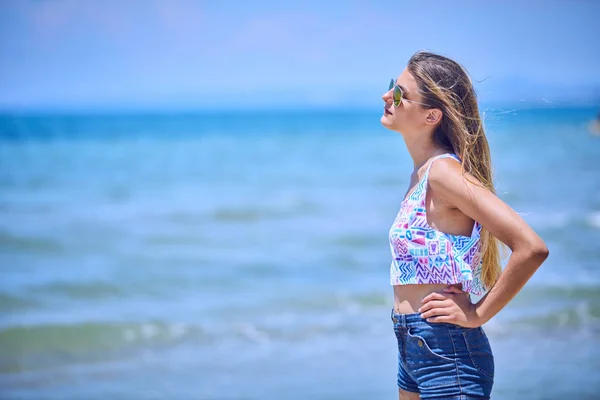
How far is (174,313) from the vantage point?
7027 mm

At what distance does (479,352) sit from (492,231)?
0.41 metres

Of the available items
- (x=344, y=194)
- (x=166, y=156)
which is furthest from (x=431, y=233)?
(x=166, y=156)

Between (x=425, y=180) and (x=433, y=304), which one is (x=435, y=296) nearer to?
(x=433, y=304)

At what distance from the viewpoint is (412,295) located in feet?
7.66

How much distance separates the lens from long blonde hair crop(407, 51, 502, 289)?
7.70 ft

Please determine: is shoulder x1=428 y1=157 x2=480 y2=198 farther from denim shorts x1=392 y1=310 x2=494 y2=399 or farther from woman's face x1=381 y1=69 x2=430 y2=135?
denim shorts x1=392 y1=310 x2=494 y2=399

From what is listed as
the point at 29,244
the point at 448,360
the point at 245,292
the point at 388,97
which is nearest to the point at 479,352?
the point at 448,360

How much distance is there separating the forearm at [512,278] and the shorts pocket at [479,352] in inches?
2.8

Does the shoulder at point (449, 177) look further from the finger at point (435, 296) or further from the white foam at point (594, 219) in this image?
the white foam at point (594, 219)

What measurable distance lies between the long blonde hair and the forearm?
0.21 metres

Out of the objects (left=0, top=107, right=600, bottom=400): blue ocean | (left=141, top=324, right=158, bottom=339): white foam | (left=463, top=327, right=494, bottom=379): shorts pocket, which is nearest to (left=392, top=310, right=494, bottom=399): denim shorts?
(left=463, top=327, right=494, bottom=379): shorts pocket

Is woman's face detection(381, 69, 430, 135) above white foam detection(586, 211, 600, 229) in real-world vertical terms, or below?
below

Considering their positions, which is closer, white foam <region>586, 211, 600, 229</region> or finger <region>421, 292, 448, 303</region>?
finger <region>421, 292, 448, 303</region>

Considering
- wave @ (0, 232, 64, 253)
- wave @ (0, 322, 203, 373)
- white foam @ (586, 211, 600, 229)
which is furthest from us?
white foam @ (586, 211, 600, 229)
